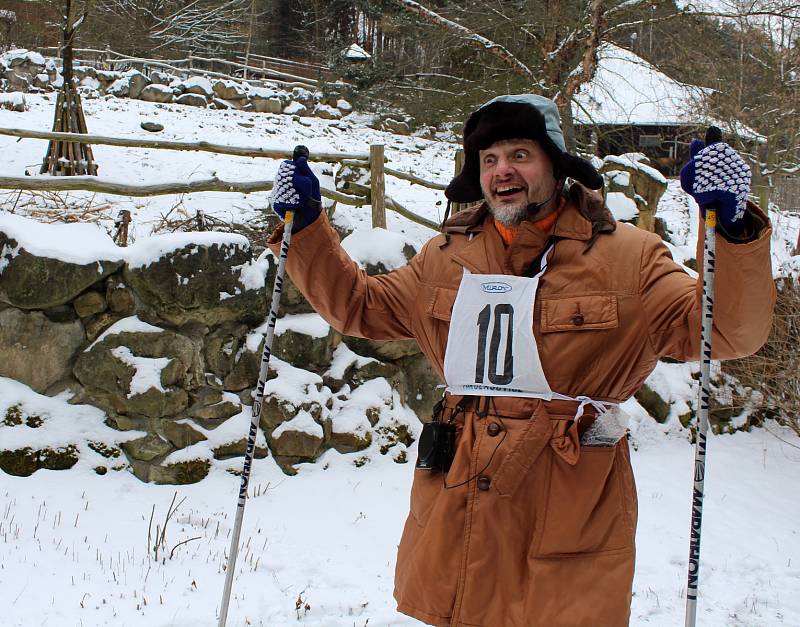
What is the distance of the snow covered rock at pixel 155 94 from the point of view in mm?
17375

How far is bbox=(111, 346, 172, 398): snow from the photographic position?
5.08 metres

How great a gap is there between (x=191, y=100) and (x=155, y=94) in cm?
84

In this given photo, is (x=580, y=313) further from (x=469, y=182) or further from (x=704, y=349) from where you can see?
(x=469, y=182)

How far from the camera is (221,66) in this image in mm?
23109

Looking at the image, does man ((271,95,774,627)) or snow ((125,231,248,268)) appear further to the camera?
snow ((125,231,248,268))

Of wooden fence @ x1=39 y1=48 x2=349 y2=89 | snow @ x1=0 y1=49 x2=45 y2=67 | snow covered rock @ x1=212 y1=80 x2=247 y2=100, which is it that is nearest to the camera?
snow @ x1=0 y1=49 x2=45 y2=67

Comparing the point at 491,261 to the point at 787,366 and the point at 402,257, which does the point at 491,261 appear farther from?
the point at 787,366

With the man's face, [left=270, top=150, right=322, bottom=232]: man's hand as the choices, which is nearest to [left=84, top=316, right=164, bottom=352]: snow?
[left=270, top=150, right=322, bottom=232]: man's hand

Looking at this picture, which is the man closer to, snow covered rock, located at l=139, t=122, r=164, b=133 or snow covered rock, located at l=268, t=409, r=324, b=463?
snow covered rock, located at l=268, t=409, r=324, b=463

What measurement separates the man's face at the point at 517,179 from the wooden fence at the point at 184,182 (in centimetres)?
419

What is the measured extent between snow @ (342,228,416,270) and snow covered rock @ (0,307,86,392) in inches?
85.6

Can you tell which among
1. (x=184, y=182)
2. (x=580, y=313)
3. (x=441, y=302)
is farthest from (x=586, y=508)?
(x=184, y=182)

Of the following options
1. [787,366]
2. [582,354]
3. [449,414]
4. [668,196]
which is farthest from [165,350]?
[668,196]

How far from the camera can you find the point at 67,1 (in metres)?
10.0
